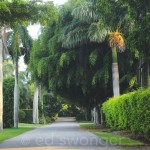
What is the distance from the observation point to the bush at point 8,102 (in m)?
45.3

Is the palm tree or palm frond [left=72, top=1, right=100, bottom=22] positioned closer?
palm frond [left=72, top=1, right=100, bottom=22]

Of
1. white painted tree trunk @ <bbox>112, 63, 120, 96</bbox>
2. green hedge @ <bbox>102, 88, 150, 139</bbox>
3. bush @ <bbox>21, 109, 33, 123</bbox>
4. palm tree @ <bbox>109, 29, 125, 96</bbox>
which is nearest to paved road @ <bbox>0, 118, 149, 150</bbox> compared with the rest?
green hedge @ <bbox>102, 88, 150, 139</bbox>

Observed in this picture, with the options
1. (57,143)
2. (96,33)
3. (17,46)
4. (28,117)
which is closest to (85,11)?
(96,33)

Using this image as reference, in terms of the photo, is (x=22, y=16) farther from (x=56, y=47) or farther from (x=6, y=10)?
(x=56, y=47)

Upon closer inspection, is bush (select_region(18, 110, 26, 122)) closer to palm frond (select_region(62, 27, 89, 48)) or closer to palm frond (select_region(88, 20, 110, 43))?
palm frond (select_region(62, 27, 89, 48))

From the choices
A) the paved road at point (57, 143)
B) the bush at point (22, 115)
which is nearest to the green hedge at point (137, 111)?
the paved road at point (57, 143)

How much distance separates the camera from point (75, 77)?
36.1 meters

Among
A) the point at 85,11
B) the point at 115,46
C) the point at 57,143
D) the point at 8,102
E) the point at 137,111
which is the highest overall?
the point at 85,11

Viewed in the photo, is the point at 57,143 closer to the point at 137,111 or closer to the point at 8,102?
the point at 137,111

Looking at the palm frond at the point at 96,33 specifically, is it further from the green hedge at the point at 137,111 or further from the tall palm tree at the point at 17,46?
the tall palm tree at the point at 17,46

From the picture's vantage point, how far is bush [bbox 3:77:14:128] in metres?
45.3

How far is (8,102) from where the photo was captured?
4584cm

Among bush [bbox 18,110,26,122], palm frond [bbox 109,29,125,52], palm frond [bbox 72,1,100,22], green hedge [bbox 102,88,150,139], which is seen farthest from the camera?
bush [bbox 18,110,26,122]

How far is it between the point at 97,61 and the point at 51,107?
5265cm
